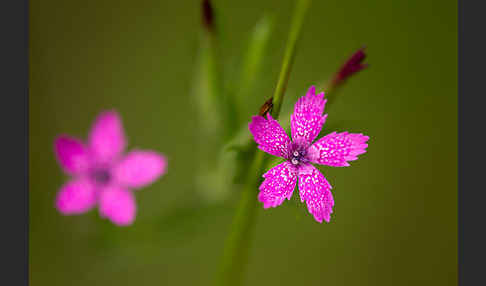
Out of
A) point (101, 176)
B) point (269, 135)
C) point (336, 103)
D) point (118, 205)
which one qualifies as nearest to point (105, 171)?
point (101, 176)

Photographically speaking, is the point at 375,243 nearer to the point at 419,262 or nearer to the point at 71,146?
the point at 419,262

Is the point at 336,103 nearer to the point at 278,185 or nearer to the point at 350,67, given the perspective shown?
the point at 350,67

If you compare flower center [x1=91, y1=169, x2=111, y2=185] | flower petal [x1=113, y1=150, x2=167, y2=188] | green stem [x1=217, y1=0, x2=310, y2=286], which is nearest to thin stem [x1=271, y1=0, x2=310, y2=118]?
green stem [x1=217, y1=0, x2=310, y2=286]

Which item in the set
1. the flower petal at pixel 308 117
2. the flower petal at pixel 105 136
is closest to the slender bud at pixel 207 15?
the flower petal at pixel 308 117

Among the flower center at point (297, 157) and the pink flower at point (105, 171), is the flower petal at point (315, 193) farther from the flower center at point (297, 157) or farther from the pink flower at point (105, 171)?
the pink flower at point (105, 171)

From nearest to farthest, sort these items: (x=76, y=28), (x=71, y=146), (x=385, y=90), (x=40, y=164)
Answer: (x=71, y=146) → (x=40, y=164) → (x=76, y=28) → (x=385, y=90)

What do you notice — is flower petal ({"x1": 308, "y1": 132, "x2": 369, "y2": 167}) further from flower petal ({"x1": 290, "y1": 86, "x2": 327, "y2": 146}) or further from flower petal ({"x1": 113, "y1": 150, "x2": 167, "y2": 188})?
flower petal ({"x1": 113, "y1": 150, "x2": 167, "y2": 188})

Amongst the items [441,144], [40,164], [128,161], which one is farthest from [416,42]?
[40,164]
